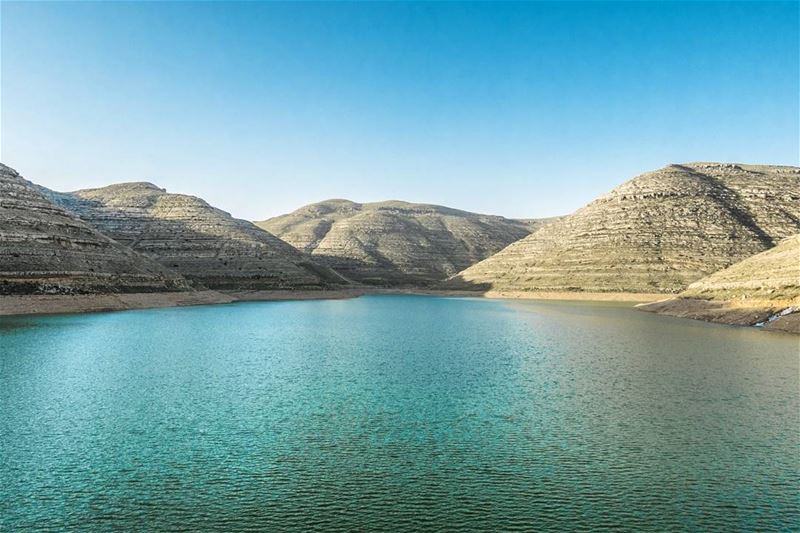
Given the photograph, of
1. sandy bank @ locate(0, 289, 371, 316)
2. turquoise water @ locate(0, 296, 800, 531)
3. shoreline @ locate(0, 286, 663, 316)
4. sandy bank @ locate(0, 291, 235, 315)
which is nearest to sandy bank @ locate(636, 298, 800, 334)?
turquoise water @ locate(0, 296, 800, 531)

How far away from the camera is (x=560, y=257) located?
17088cm

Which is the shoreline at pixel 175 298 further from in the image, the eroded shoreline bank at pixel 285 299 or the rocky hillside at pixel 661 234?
the rocky hillside at pixel 661 234

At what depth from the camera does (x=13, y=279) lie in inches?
3656

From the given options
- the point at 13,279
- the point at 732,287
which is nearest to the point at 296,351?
the point at 13,279

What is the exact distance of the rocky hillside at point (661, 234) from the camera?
475 feet

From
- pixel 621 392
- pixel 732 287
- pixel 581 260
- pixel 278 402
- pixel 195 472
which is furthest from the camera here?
pixel 581 260

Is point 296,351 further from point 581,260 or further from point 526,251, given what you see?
point 526,251

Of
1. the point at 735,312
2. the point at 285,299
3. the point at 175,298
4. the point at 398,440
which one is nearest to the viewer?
the point at 398,440

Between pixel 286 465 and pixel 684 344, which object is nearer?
pixel 286 465

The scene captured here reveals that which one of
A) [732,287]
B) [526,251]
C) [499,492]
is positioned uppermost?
[526,251]

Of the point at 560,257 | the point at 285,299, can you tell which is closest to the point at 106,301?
the point at 285,299

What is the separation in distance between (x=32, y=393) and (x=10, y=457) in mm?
13334

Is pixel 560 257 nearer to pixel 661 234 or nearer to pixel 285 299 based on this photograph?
pixel 661 234

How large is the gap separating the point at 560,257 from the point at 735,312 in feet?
297
